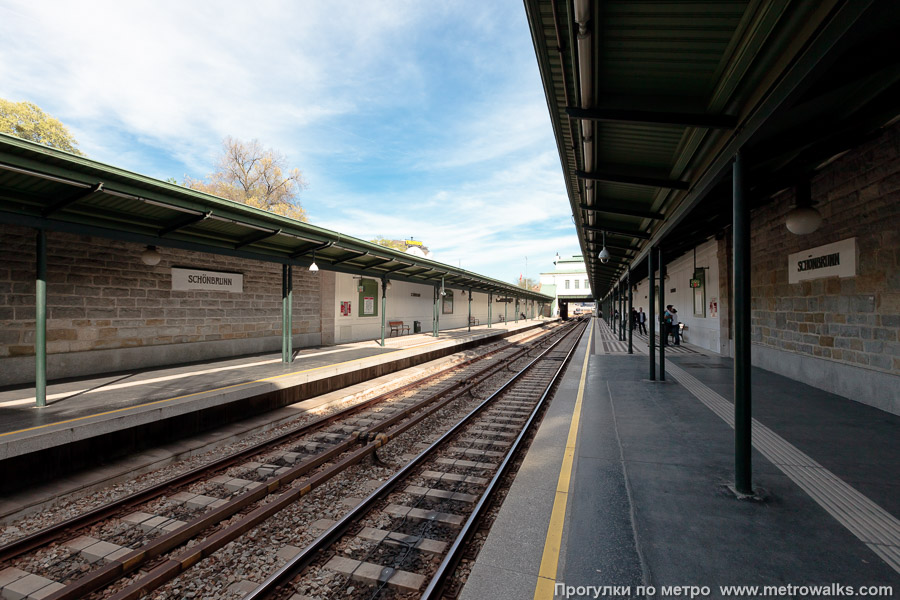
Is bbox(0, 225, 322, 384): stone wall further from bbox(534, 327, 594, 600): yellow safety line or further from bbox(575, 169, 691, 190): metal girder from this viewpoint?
bbox(575, 169, 691, 190): metal girder

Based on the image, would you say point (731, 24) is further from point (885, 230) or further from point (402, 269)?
point (402, 269)

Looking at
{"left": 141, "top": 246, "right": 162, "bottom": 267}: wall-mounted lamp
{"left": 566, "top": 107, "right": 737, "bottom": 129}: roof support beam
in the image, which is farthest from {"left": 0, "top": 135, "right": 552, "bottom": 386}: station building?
{"left": 566, "top": 107, "right": 737, "bottom": 129}: roof support beam

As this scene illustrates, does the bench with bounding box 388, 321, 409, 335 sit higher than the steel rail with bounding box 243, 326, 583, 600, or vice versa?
the bench with bounding box 388, 321, 409, 335

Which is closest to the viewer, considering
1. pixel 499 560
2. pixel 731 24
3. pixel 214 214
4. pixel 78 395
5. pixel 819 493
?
pixel 499 560

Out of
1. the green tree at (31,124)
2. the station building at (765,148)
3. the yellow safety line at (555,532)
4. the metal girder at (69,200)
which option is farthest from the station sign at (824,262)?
the green tree at (31,124)

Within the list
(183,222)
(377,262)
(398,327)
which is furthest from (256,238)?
(398,327)

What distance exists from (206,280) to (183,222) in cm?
396

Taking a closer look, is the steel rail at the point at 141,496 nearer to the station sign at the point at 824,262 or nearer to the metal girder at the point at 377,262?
the metal girder at the point at 377,262

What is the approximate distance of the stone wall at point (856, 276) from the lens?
17.3 ft

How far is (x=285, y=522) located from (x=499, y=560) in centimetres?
224

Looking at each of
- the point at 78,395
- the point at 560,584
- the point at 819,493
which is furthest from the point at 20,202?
the point at 819,493

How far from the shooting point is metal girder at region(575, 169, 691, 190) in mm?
5529

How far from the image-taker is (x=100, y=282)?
8.68 m

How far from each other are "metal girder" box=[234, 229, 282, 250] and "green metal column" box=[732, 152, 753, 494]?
811 cm
